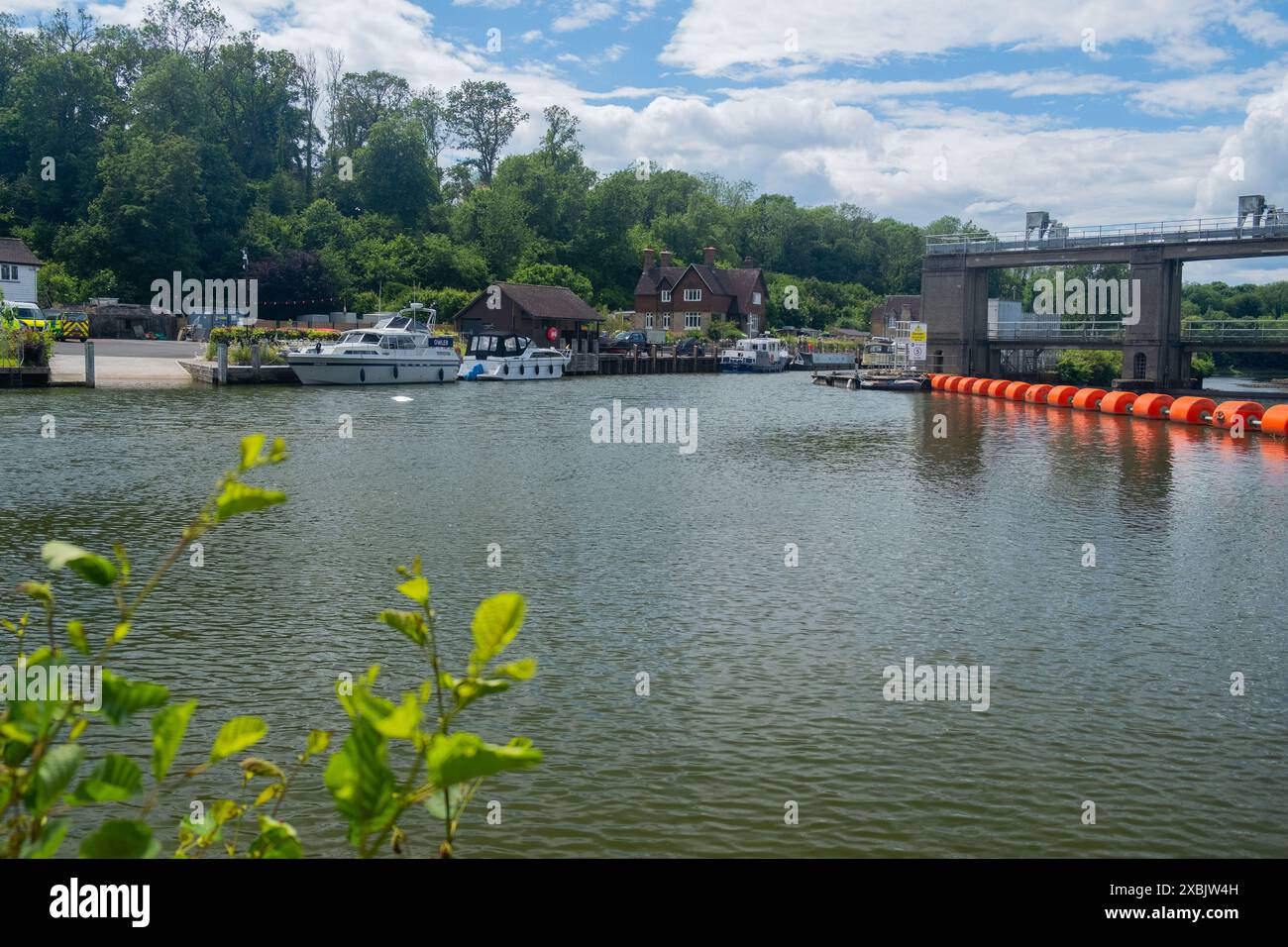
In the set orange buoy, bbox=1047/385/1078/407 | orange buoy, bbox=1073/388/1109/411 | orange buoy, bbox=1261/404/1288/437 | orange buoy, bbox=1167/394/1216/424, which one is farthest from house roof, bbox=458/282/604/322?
orange buoy, bbox=1261/404/1288/437

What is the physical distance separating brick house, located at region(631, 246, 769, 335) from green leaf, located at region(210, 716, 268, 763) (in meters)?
114

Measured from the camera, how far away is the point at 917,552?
61.9 feet

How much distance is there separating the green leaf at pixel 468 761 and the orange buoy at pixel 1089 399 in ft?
177

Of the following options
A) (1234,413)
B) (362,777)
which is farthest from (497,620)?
(1234,413)

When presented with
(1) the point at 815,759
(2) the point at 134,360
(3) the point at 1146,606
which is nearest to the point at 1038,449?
(3) the point at 1146,606

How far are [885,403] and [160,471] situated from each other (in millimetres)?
40399

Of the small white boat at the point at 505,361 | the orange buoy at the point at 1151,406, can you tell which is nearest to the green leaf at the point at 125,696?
the orange buoy at the point at 1151,406

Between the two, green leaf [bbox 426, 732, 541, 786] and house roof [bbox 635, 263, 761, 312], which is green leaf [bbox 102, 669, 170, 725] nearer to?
green leaf [bbox 426, 732, 541, 786]

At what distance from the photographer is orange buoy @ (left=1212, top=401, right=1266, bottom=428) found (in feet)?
139

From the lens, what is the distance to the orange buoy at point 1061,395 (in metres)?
54.7

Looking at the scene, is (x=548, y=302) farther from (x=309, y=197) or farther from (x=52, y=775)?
(x=52, y=775)
